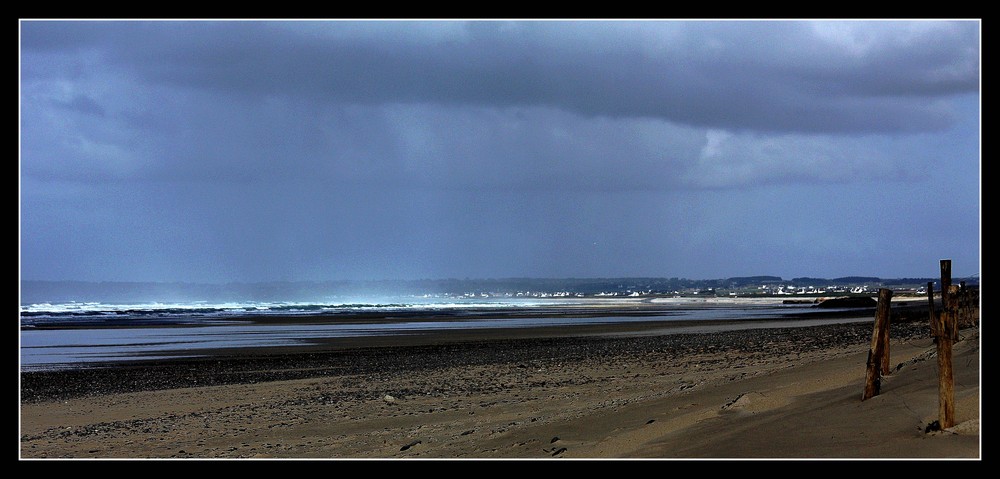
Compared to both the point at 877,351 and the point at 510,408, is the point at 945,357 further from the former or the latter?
the point at 510,408

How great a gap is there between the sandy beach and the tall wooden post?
18cm

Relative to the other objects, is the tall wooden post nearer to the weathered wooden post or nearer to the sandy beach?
the weathered wooden post

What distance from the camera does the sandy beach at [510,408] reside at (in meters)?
11.3

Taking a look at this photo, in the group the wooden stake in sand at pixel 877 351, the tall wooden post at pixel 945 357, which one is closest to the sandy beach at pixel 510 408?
the tall wooden post at pixel 945 357

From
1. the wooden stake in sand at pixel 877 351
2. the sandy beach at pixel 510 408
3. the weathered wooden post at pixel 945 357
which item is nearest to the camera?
the weathered wooden post at pixel 945 357

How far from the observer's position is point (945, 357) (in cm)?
1038

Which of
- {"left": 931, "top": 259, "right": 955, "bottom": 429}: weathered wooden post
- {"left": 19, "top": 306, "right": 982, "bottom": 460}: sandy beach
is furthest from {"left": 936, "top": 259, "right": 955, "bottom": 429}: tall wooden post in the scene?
{"left": 19, "top": 306, "right": 982, "bottom": 460}: sandy beach


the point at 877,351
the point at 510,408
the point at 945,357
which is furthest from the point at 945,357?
the point at 510,408

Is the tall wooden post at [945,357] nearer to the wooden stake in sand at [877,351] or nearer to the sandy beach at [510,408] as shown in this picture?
the sandy beach at [510,408]

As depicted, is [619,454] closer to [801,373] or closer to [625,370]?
[801,373]

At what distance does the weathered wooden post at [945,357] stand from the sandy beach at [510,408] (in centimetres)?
18
